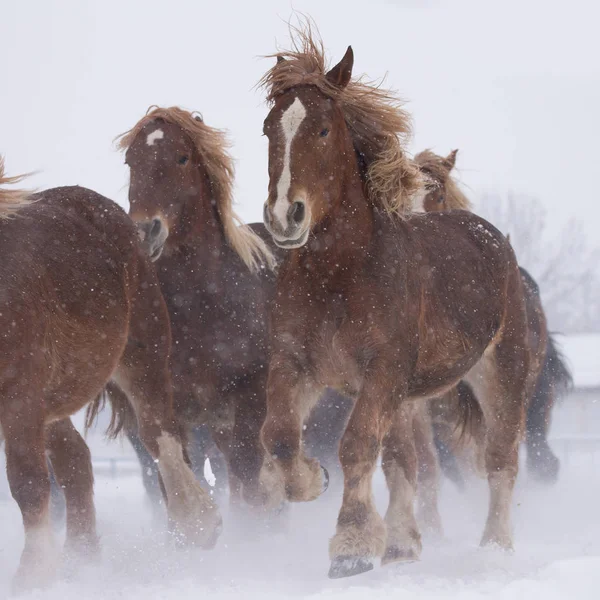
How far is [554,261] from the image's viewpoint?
56.7 meters

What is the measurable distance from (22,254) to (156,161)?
1603 mm

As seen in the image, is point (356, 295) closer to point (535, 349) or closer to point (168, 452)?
point (168, 452)

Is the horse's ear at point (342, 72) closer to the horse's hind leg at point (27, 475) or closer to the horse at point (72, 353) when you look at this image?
the horse at point (72, 353)

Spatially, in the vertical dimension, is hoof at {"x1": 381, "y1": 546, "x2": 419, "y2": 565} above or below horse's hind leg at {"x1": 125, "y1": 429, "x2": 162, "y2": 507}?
above

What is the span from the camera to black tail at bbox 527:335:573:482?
10781 mm

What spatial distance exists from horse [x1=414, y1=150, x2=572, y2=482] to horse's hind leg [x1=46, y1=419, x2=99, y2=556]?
3.76 m

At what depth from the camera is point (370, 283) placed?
5160 mm

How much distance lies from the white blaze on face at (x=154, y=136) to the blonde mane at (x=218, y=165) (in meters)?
0.16

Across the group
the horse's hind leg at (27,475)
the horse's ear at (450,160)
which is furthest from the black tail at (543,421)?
the horse's hind leg at (27,475)

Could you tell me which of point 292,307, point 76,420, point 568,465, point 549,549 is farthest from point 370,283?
point 76,420

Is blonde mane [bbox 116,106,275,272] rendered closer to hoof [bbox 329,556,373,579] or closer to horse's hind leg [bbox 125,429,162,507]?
horse's hind leg [bbox 125,429,162,507]

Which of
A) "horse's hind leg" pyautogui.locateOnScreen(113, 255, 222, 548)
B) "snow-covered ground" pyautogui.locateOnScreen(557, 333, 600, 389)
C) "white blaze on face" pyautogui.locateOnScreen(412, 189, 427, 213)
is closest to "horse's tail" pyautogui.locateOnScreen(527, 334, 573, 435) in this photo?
"white blaze on face" pyautogui.locateOnScreen(412, 189, 427, 213)

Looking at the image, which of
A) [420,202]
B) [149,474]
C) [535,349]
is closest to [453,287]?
[420,202]

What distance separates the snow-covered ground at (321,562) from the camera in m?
4.22
